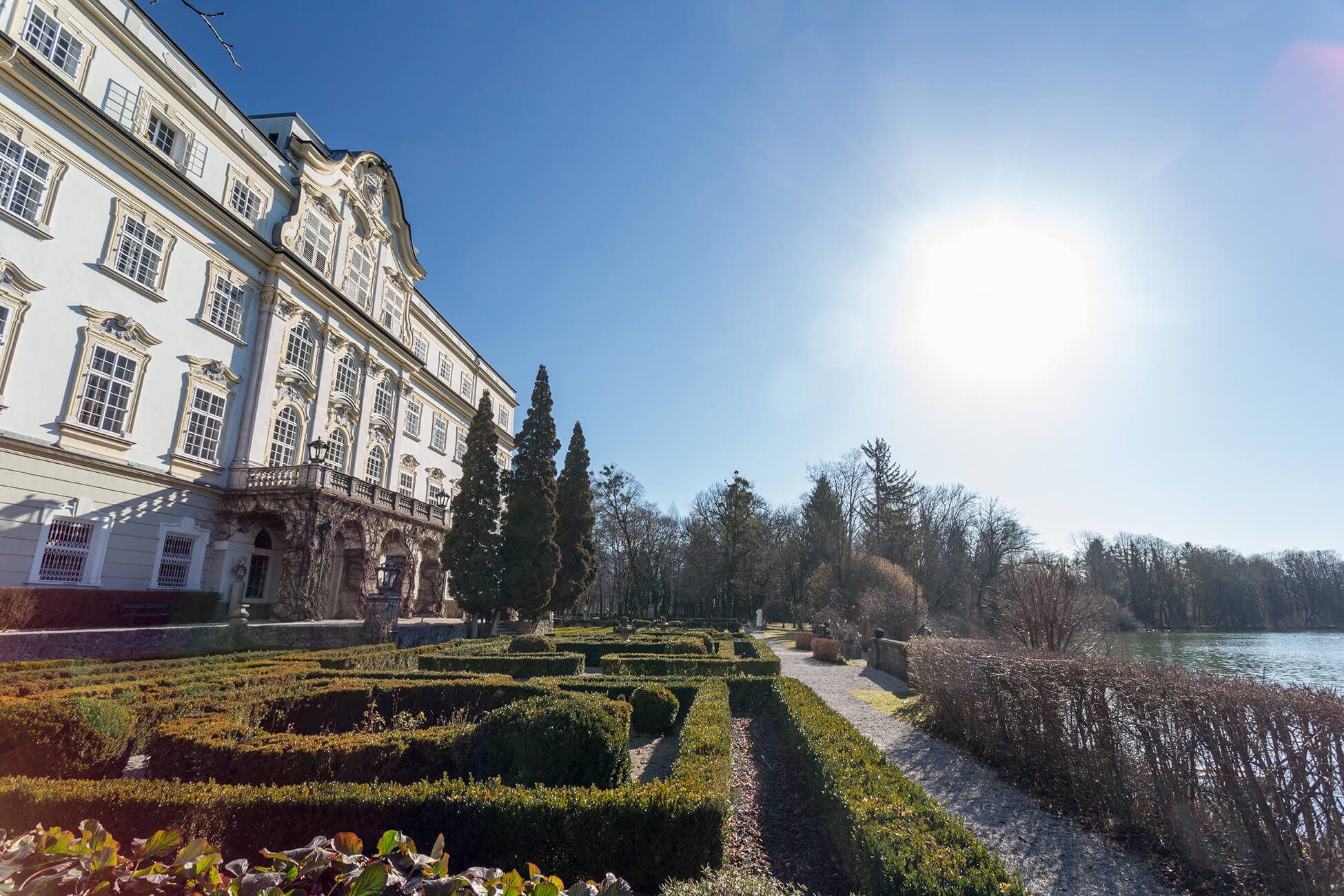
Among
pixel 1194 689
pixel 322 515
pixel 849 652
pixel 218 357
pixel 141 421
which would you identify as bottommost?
pixel 849 652

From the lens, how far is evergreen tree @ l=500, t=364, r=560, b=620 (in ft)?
83.2

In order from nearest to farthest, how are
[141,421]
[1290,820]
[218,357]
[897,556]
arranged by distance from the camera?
[1290,820]
[141,421]
[218,357]
[897,556]

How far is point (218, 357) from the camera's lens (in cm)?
2114

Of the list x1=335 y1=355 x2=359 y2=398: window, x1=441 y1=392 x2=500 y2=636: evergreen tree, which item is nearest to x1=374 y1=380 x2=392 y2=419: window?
x1=335 y1=355 x2=359 y2=398: window

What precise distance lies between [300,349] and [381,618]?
1315 cm

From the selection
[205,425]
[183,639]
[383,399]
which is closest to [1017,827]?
[183,639]

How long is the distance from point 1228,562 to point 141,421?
285 feet

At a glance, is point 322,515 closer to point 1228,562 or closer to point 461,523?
point 461,523

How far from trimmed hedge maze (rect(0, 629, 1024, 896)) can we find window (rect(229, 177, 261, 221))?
1799cm

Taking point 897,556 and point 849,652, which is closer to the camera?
point 849,652

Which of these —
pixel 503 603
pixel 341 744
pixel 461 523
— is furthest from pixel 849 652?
pixel 341 744

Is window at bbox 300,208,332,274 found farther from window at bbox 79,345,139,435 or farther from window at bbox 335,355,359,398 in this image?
window at bbox 79,345,139,435

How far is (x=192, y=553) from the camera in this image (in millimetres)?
19938

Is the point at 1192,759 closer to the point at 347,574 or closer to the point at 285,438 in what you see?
the point at 285,438
